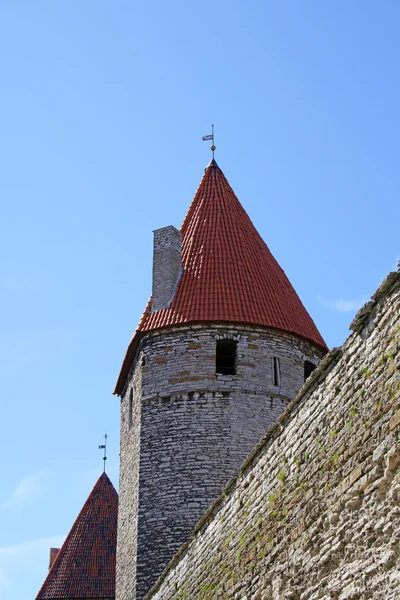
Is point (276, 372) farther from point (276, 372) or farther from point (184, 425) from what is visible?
point (184, 425)

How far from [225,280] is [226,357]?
1407 mm

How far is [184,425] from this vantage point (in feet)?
45.9

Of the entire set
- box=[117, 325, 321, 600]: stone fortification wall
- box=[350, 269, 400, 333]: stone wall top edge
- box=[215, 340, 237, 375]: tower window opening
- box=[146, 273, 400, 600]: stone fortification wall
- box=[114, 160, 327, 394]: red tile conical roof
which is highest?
box=[114, 160, 327, 394]: red tile conical roof

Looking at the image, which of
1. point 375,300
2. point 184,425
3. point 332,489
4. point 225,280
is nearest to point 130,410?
point 184,425

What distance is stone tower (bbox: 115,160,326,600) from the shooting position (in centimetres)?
1352

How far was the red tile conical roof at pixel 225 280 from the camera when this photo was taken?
14.8 meters

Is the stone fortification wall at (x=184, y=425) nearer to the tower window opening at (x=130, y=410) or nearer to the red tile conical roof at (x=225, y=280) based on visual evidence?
the tower window opening at (x=130, y=410)

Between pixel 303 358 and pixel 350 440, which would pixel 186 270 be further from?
pixel 350 440

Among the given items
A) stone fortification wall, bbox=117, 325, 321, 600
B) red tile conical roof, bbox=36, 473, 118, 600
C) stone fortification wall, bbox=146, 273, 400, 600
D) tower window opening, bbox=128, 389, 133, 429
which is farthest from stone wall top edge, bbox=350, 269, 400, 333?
red tile conical roof, bbox=36, 473, 118, 600

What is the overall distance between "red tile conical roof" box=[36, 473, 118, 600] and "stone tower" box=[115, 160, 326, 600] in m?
4.65

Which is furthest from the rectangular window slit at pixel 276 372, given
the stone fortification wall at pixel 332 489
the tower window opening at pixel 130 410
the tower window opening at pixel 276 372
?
the stone fortification wall at pixel 332 489

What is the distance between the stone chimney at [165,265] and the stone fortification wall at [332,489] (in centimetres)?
695

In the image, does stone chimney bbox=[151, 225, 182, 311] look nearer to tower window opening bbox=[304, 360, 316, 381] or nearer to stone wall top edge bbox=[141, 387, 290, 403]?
stone wall top edge bbox=[141, 387, 290, 403]

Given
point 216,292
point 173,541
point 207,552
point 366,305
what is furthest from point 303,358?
point 366,305
